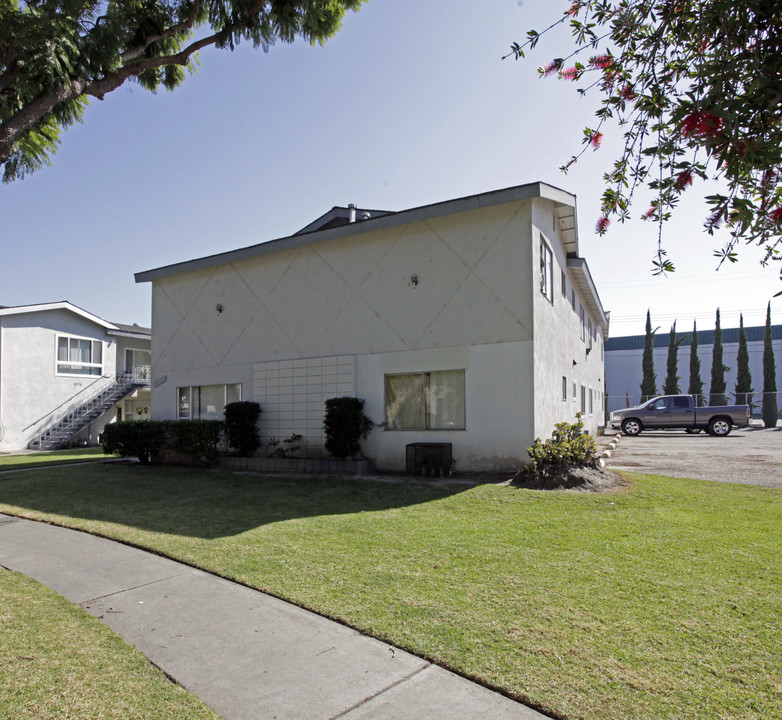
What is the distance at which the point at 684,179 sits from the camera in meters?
2.95

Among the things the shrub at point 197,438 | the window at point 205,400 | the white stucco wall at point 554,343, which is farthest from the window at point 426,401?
the window at point 205,400

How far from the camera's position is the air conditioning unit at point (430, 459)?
10719mm

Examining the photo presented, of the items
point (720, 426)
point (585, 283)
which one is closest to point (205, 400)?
point (585, 283)

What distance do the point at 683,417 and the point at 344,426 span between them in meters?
18.5

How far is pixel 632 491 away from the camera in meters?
8.46

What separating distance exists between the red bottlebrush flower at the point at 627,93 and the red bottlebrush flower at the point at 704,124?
121 centimetres

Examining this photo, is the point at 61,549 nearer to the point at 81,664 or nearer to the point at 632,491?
the point at 81,664

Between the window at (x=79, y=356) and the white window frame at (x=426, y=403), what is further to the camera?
the window at (x=79, y=356)

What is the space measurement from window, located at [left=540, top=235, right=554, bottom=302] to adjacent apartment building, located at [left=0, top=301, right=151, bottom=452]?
69.6ft

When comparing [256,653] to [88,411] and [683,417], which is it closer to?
[683,417]

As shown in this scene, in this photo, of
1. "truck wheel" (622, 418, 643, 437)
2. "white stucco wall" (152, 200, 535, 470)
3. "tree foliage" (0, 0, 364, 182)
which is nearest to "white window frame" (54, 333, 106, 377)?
"white stucco wall" (152, 200, 535, 470)

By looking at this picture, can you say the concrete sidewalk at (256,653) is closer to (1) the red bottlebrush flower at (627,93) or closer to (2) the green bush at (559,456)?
(1) the red bottlebrush flower at (627,93)

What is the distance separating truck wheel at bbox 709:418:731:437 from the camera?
76.3 ft

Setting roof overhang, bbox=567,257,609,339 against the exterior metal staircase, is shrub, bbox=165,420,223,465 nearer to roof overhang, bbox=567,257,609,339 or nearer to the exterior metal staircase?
roof overhang, bbox=567,257,609,339
